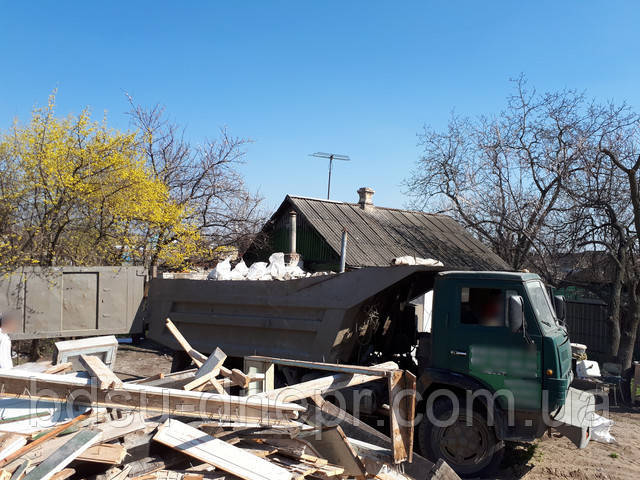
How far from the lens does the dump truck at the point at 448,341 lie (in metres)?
5.09

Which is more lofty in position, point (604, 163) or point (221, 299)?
point (604, 163)

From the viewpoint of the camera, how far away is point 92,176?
9.78 meters

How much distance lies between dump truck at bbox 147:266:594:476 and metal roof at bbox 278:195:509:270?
6.38 meters

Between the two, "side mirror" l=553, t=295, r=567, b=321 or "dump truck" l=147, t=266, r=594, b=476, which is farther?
"side mirror" l=553, t=295, r=567, b=321

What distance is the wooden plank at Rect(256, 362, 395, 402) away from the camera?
4484mm

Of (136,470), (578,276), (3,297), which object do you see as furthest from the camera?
(578,276)

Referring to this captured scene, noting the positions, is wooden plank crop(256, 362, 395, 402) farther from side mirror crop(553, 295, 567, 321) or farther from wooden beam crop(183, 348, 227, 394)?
side mirror crop(553, 295, 567, 321)

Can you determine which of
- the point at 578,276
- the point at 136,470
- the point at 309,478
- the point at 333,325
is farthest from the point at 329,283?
the point at 578,276

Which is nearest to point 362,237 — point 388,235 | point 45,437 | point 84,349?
point 388,235

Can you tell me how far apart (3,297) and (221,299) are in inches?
178

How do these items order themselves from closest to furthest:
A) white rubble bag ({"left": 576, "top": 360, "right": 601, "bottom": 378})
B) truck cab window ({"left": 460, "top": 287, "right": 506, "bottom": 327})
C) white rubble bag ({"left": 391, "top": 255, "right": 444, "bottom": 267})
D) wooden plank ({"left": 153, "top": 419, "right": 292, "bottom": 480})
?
wooden plank ({"left": 153, "top": 419, "right": 292, "bottom": 480}), truck cab window ({"left": 460, "top": 287, "right": 506, "bottom": 327}), white rubble bag ({"left": 391, "top": 255, "right": 444, "bottom": 267}), white rubble bag ({"left": 576, "top": 360, "right": 601, "bottom": 378})

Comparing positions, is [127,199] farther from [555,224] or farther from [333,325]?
[555,224]

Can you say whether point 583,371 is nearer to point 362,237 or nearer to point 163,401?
point 163,401

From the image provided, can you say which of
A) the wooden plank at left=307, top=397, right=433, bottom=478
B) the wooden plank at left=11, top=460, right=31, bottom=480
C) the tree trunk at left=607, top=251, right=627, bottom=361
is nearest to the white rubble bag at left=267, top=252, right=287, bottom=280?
the wooden plank at left=307, top=397, right=433, bottom=478
